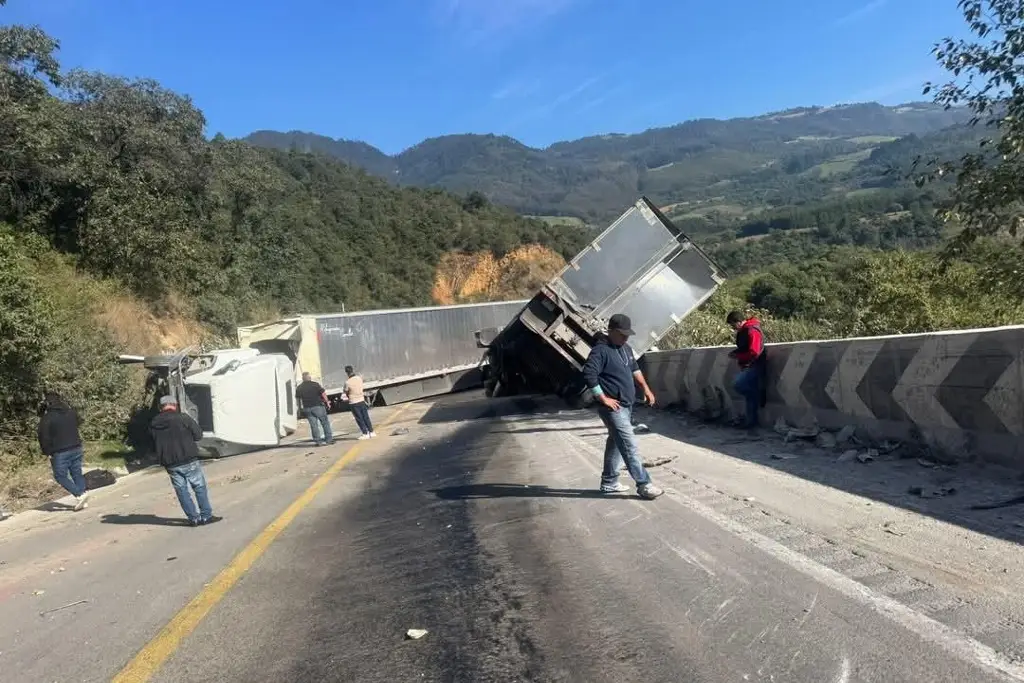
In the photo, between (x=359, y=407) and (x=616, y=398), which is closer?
(x=616, y=398)

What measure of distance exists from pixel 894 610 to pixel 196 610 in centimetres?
411

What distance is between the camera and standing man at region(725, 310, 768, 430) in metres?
10.8

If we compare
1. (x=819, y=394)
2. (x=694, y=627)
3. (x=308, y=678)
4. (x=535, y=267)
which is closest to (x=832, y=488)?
(x=819, y=394)

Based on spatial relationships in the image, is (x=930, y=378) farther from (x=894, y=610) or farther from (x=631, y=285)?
(x=631, y=285)

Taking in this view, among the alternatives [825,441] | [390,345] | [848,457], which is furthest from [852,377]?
[390,345]

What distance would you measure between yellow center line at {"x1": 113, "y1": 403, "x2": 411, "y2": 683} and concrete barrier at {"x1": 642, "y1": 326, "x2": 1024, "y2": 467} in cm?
614

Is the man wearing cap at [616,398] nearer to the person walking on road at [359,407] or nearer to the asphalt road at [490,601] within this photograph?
the asphalt road at [490,601]

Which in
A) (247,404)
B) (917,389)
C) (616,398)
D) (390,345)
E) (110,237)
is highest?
(110,237)

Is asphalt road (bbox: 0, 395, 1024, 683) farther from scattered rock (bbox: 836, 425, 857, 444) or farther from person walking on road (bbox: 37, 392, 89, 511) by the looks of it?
person walking on road (bbox: 37, 392, 89, 511)

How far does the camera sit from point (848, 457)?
8305 millimetres

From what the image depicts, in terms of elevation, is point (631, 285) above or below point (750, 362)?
above

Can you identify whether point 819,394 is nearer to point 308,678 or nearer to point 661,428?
point 661,428

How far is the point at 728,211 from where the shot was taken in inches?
5138

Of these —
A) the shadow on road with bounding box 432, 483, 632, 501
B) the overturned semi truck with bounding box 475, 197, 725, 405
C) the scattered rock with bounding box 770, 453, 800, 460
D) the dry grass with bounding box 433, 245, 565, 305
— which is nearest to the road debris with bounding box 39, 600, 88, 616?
the shadow on road with bounding box 432, 483, 632, 501
